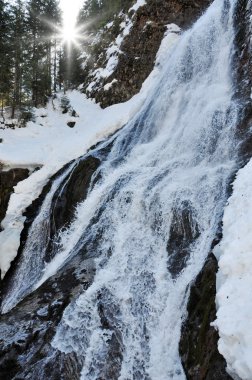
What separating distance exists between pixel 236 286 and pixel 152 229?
4234mm

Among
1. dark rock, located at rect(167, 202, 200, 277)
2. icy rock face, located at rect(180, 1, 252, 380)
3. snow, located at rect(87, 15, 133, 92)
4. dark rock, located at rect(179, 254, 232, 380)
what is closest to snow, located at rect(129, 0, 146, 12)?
snow, located at rect(87, 15, 133, 92)

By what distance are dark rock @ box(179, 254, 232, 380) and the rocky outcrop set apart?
10.2 m

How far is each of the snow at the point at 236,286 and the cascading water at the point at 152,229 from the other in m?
1.01

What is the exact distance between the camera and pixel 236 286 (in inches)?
237

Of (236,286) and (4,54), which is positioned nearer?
(236,286)

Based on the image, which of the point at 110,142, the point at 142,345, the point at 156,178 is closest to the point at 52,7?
the point at 110,142

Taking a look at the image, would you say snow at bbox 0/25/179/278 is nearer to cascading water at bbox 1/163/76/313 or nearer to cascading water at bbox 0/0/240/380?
cascading water at bbox 1/163/76/313

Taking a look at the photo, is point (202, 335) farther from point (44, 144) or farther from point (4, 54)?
point (4, 54)

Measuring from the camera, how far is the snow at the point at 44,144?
14.2 meters

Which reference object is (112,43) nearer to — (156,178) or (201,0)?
(201,0)

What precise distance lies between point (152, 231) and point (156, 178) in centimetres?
211

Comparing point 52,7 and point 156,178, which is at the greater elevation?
point 52,7

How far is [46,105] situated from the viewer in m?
31.2

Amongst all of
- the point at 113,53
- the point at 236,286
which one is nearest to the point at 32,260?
the point at 236,286
